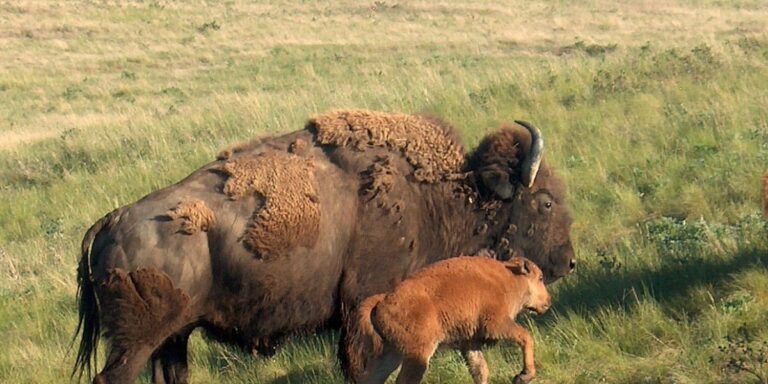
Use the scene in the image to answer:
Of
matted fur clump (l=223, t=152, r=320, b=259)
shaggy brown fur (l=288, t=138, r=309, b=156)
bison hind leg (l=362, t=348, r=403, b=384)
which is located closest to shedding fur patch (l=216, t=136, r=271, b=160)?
matted fur clump (l=223, t=152, r=320, b=259)

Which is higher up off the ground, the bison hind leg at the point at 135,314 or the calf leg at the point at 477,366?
the bison hind leg at the point at 135,314

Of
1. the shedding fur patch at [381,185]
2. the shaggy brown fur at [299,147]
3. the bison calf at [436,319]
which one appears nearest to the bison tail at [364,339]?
the bison calf at [436,319]

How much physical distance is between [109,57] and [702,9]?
85.7ft

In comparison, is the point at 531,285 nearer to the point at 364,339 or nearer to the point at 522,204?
the point at 364,339

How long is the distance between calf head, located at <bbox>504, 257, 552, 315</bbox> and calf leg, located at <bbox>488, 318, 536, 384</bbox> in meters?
0.36

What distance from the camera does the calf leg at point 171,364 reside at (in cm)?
675

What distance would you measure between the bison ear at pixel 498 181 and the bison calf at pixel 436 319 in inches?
53.6

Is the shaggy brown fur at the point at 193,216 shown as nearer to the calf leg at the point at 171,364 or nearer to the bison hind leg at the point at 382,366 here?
the calf leg at the point at 171,364

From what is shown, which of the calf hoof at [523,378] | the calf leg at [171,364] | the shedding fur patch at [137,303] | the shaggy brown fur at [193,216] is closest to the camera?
the calf hoof at [523,378]

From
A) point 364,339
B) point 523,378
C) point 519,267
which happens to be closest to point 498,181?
point 519,267

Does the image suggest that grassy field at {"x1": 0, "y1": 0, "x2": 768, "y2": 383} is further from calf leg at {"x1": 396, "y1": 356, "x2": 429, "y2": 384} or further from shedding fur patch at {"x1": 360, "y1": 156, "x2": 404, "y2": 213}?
shedding fur patch at {"x1": 360, "y1": 156, "x2": 404, "y2": 213}

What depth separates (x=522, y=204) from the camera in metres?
7.00

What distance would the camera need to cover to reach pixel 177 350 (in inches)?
266

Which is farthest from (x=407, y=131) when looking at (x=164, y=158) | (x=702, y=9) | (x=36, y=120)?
(x=702, y=9)
